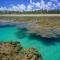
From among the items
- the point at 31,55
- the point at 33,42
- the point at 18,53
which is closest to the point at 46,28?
the point at 33,42

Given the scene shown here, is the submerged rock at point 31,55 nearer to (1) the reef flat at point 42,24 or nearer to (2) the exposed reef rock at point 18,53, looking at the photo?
(2) the exposed reef rock at point 18,53

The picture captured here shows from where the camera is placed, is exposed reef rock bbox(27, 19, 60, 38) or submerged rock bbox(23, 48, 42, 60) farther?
exposed reef rock bbox(27, 19, 60, 38)

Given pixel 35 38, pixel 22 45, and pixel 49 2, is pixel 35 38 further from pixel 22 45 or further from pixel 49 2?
pixel 49 2

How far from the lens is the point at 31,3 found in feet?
10.5

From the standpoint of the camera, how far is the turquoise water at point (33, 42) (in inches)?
119

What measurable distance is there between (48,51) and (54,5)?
895mm

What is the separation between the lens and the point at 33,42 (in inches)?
122

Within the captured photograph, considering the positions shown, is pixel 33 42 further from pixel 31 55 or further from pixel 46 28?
pixel 46 28

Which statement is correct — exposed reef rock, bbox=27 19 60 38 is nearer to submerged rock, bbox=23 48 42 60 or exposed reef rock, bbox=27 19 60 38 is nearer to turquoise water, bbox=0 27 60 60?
turquoise water, bbox=0 27 60 60

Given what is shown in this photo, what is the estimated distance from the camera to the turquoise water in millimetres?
3018

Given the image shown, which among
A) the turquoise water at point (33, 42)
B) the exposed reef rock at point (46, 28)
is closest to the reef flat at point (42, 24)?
the exposed reef rock at point (46, 28)

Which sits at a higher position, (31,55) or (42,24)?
(42,24)

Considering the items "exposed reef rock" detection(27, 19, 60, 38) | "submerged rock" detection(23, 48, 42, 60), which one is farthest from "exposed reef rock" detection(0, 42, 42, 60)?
"exposed reef rock" detection(27, 19, 60, 38)

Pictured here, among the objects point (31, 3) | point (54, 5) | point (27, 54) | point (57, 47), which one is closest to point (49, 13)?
point (54, 5)
